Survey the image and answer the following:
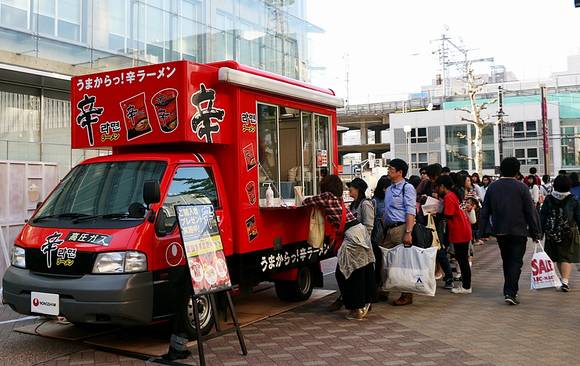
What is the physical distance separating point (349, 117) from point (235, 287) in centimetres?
5597

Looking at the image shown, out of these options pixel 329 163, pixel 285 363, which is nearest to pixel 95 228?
pixel 285 363

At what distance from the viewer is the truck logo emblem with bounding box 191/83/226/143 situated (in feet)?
18.6

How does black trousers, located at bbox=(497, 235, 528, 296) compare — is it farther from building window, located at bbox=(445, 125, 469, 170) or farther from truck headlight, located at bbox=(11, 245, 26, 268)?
Result: building window, located at bbox=(445, 125, 469, 170)

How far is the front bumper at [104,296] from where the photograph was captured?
15.3ft

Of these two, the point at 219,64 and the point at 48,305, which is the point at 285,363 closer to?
the point at 48,305

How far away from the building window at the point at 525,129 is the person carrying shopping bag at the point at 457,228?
43.9 metres

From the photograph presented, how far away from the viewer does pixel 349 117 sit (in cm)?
5997

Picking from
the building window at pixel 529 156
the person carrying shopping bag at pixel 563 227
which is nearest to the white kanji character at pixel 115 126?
the person carrying shopping bag at pixel 563 227

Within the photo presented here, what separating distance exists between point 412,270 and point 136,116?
3.92m

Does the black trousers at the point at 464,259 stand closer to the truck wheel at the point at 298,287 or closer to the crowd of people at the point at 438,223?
the crowd of people at the point at 438,223

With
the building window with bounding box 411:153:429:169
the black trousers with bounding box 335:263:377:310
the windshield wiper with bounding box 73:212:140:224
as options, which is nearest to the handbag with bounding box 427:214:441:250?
the black trousers with bounding box 335:263:377:310

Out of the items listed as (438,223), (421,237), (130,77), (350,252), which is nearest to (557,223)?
(438,223)

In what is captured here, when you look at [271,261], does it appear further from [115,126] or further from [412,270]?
[115,126]

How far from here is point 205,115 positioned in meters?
5.79
